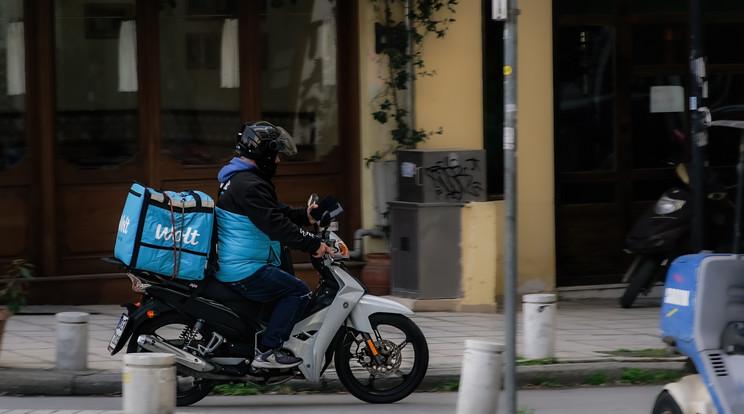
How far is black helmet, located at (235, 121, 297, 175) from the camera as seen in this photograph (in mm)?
7863

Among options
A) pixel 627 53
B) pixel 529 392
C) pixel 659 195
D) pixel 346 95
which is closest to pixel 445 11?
pixel 346 95

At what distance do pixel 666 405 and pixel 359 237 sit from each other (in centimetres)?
647

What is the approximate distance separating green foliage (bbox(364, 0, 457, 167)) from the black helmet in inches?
166

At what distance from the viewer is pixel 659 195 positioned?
13453mm

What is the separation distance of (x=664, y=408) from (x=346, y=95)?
7.08m

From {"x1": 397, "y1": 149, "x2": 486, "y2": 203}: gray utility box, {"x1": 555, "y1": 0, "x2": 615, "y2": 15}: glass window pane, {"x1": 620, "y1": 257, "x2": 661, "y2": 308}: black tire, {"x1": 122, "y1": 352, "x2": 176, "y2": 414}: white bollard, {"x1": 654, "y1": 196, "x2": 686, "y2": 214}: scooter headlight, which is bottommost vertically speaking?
{"x1": 620, "y1": 257, "x2": 661, "y2": 308}: black tire

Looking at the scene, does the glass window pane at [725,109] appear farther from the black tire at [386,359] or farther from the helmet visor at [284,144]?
the helmet visor at [284,144]

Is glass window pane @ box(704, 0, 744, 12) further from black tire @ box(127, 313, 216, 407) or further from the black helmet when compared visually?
black tire @ box(127, 313, 216, 407)

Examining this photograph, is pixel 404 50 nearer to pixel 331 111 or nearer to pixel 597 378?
pixel 331 111

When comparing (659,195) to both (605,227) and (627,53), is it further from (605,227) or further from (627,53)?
(627,53)

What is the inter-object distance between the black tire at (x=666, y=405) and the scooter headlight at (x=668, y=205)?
581cm

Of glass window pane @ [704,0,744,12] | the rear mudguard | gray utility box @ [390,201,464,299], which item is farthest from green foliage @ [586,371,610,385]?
glass window pane @ [704,0,744,12]

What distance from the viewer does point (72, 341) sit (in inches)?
336

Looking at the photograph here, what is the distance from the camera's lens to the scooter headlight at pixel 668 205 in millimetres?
11656
